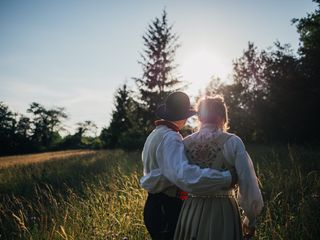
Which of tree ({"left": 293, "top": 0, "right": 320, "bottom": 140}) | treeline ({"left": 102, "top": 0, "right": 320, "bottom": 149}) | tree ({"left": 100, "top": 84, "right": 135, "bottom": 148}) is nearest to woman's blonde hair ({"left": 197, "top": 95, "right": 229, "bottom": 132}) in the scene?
treeline ({"left": 102, "top": 0, "right": 320, "bottom": 149})

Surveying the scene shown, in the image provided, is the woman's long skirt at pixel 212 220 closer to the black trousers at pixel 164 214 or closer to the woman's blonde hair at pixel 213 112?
the black trousers at pixel 164 214

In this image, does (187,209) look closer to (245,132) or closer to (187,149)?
(187,149)

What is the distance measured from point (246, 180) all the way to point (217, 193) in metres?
0.32

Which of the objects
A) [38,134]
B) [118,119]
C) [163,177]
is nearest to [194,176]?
[163,177]

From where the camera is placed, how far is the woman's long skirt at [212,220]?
2.63 m

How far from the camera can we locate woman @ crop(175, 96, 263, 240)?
2.51 m

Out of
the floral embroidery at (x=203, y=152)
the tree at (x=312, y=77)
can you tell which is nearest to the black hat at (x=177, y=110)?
the floral embroidery at (x=203, y=152)

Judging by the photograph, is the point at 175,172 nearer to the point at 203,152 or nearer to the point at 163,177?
the point at 203,152

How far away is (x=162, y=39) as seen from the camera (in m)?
25.2

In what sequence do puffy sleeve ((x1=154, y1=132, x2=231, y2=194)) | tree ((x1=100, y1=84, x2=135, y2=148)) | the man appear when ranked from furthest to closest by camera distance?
tree ((x1=100, y1=84, x2=135, y2=148)) → the man → puffy sleeve ((x1=154, y1=132, x2=231, y2=194))

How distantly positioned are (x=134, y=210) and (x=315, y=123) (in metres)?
16.7

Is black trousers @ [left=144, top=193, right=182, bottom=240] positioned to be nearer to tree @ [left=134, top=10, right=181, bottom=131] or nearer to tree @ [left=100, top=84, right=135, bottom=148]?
tree @ [left=134, top=10, right=181, bottom=131]

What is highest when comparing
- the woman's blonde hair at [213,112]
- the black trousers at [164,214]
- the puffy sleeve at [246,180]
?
the woman's blonde hair at [213,112]

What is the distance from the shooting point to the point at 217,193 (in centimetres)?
269
